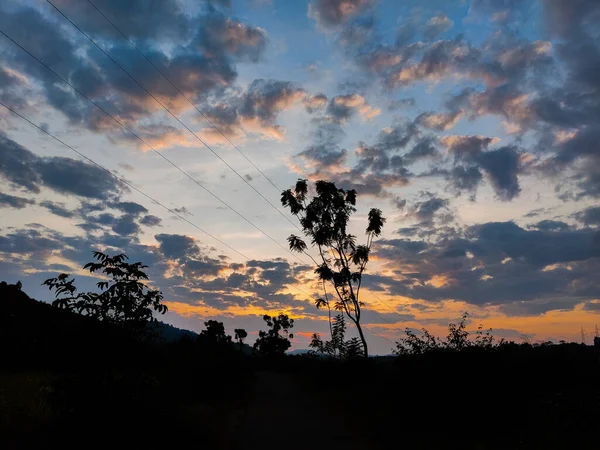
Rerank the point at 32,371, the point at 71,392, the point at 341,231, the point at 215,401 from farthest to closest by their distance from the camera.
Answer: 1. the point at 341,231
2. the point at 32,371
3. the point at 215,401
4. the point at 71,392

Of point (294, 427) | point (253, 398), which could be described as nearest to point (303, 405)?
point (253, 398)

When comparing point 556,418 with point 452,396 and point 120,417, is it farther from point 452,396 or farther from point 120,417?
point 120,417

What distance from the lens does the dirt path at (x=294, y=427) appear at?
1020 cm

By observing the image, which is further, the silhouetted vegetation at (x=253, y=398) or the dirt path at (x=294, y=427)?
the dirt path at (x=294, y=427)

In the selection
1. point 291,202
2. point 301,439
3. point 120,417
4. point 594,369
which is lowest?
point 301,439

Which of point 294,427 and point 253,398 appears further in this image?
point 253,398

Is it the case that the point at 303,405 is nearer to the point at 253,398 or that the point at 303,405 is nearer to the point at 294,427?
the point at 253,398

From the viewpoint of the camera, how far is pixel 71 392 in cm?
711

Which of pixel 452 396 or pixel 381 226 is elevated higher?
pixel 381 226

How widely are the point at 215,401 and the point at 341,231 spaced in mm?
15874

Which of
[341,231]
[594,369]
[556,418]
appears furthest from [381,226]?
[556,418]

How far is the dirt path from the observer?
10195 millimetres

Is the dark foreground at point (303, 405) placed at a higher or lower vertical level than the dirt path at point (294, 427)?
higher

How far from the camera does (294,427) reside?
40.4ft
